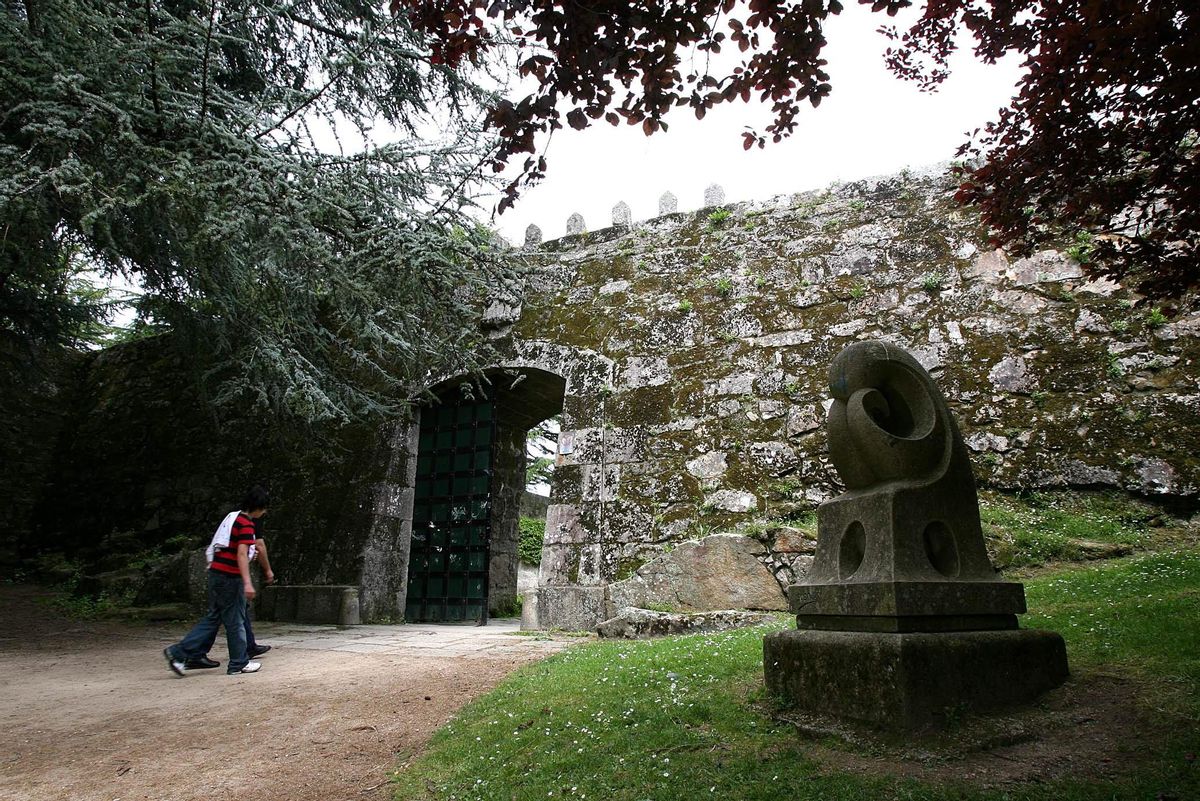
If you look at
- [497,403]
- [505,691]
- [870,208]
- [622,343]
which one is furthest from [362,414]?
[870,208]

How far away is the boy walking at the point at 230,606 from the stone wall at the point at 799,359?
103 inches

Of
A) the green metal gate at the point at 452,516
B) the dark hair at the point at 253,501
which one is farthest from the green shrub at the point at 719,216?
the dark hair at the point at 253,501

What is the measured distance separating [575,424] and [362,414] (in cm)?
224

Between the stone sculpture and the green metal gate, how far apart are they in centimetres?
546

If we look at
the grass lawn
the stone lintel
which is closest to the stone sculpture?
the stone lintel

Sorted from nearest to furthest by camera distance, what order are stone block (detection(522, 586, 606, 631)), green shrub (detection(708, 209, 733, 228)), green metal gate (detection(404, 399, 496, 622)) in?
stone block (detection(522, 586, 606, 631)) → green shrub (detection(708, 209, 733, 228)) → green metal gate (detection(404, 399, 496, 622))

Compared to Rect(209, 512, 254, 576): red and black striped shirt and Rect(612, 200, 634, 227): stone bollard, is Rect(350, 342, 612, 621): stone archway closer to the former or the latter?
Rect(612, 200, 634, 227): stone bollard

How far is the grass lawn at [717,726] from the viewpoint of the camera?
2.07 meters

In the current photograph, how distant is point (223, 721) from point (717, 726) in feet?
7.88

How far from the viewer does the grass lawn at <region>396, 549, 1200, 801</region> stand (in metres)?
2.07

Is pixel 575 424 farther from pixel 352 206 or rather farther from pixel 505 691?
pixel 505 691

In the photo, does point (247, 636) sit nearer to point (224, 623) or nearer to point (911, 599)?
point (224, 623)

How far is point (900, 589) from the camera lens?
2535mm

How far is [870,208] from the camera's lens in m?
6.81
